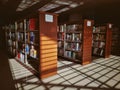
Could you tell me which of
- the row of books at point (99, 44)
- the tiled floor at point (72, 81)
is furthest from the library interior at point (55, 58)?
the row of books at point (99, 44)

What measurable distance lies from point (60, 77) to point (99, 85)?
1017 mm

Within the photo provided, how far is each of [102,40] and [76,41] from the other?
1.70m

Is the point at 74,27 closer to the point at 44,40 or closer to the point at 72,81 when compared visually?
the point at 44,40

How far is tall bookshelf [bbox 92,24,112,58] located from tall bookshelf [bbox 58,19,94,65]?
4.37 feet

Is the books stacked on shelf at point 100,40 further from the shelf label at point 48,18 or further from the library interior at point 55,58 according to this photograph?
the shelf label at point 48,18

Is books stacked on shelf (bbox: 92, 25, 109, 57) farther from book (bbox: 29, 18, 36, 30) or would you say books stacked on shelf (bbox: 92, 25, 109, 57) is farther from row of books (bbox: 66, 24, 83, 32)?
book (bbox: 29, 18, 36, 30)

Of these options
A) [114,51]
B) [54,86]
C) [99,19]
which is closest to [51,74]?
[54,86]

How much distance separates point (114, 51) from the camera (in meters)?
6.38

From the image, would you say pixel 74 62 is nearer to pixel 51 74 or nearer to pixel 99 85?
pixel 51 74

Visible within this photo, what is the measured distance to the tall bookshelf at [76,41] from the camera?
4.21m

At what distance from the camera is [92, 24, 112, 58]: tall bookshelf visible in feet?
17.6

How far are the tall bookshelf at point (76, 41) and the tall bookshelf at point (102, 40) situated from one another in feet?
4.37

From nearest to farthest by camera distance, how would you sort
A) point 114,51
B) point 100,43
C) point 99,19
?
point 100,43
point 114,51
point 99,19

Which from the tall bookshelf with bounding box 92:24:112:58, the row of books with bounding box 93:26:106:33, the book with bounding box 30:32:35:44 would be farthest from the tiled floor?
the row of books with bounding box 93:26:106:33
